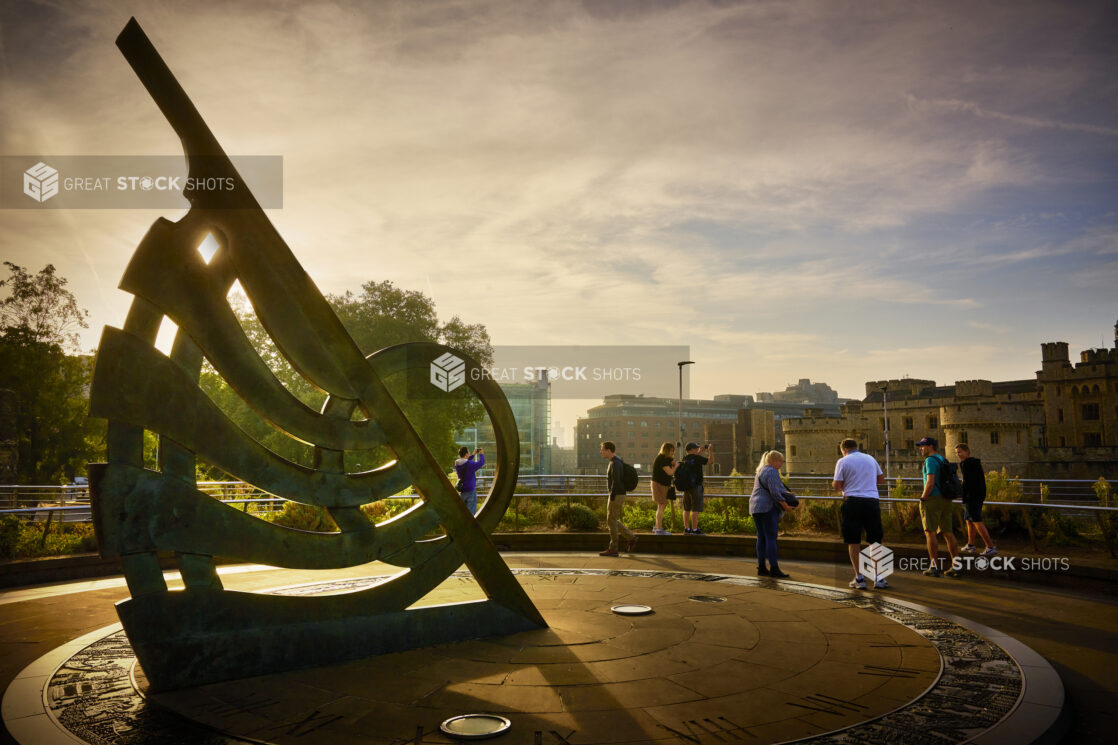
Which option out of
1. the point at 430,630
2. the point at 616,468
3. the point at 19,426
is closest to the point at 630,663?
the point at 430,630

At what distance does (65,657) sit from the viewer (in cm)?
590

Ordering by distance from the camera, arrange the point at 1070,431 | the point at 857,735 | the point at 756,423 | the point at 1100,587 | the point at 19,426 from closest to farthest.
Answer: the point at 857,735 < the point at 1100,587 < the point at 19,426 < the point at 1070,431 < the point at 756,423

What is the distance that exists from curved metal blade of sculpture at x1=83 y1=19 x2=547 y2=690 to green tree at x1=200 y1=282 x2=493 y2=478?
23470mm

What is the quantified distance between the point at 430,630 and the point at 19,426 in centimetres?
3008

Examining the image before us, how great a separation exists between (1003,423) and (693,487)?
2159 inches

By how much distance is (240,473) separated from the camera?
5500 millimetres

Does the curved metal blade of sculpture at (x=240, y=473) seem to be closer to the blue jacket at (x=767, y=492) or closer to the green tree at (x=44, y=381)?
the blue jacket at (x=767, y=492)

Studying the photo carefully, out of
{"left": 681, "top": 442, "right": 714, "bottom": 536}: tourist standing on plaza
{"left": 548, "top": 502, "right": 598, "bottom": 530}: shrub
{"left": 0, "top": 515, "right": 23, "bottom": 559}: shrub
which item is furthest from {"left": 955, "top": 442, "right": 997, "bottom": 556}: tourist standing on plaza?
{"left": 0, "top": 515, "right": 23, "bottom": 559}: shrub

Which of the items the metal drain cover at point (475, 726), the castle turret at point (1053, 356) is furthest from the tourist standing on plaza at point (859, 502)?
the castle turret at point (1053, 356)

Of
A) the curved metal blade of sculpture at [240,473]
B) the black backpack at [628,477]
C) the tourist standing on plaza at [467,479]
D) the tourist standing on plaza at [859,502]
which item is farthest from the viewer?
the tourist standing on plaza at [467,479]

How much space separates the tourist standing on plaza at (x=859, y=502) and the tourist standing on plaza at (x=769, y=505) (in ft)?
2.33

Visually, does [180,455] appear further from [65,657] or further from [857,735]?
[857,735]

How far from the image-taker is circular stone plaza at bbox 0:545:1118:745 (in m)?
4.29
